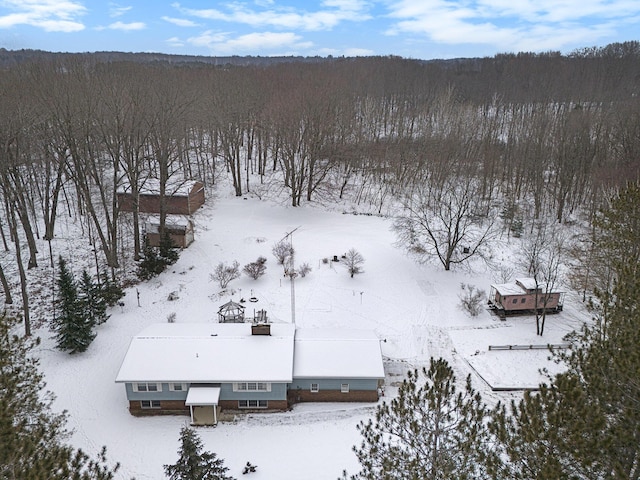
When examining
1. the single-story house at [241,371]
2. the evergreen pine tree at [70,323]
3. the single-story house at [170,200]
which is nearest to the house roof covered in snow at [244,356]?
the single-story house at [241,371]

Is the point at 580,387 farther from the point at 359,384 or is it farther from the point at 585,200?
the point at 585,200

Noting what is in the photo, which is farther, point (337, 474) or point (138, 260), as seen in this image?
point (138, 260)

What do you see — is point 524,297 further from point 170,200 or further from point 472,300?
point 170,200

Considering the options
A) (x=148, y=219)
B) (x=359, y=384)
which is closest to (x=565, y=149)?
(x=359, y=384)

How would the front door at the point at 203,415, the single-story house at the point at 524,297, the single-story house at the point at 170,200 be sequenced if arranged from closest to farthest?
the front door at the point at 203,415, the single-story house at the point at 524,297, the single-story house at the point at 170,200

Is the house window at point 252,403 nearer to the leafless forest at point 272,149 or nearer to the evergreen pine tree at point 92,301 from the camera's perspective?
the evergreen pine tree at point 92,301

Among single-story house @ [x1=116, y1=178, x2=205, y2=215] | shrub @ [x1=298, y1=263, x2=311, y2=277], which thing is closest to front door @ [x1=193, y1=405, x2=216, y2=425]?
shrub @ [x1=298, y1=263, x2=311, y2=277]

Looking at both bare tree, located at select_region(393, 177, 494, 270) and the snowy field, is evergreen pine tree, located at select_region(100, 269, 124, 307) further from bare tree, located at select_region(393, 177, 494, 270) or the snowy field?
bare tree, located at select_region(393, 177, 494, 270)
